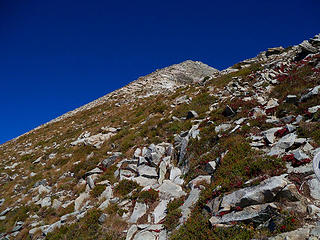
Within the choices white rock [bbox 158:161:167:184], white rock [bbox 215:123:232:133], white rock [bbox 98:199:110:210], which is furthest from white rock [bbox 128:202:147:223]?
white rock [bbox 215:123:232:133]

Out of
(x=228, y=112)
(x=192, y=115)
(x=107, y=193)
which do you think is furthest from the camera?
(x=192, y=115)

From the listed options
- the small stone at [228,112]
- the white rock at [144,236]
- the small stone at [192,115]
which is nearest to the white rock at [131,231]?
the white rock at [144,236]

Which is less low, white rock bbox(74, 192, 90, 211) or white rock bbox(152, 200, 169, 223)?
white rock bbox(74, 192, 90, 211)

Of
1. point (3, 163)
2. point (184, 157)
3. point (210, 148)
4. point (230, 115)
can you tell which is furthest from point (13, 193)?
point (230, 115)

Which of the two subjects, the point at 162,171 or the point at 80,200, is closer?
the point at 80,200

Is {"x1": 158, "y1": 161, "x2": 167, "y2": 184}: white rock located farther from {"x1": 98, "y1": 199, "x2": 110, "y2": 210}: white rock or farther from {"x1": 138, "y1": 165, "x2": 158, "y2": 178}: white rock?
{"x1": 98, "y1": 199, "x2": 110, "y2": 210}: white rock

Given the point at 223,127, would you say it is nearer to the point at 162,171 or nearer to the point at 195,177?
the point at 195,177

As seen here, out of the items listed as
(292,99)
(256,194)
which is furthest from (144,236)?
(292,99)

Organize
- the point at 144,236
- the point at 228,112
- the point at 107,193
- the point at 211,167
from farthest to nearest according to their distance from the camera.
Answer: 1. the point at 228,112
2. the point at 107,193
3. the point at 211,167
4. the point at 144,236

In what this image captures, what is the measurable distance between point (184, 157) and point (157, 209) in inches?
131

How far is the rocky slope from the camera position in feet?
16.4

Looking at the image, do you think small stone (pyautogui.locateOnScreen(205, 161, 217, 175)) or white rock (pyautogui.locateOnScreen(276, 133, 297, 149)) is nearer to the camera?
white rock (pyautogui.locateOnScreen(276, 133, 297, 149))

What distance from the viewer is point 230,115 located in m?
11.5

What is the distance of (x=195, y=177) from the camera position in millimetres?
8383
